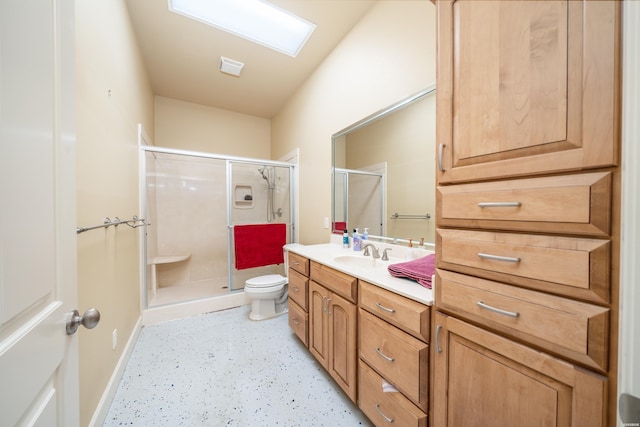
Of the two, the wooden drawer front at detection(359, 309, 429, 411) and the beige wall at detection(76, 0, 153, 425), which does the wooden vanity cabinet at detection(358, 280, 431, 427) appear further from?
→ the beige wall at detection(76, 0, 153, 425)

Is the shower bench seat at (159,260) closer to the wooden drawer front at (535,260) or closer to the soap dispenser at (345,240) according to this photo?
the soap dispenser at (345,240)

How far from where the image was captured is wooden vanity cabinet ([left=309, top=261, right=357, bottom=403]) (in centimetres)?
121

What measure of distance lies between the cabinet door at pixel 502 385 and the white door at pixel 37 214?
107 cm

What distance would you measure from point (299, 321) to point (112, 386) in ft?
4.01

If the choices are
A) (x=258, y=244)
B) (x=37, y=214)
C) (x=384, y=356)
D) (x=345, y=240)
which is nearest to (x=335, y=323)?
(x=384, y=356)

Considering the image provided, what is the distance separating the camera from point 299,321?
182cm

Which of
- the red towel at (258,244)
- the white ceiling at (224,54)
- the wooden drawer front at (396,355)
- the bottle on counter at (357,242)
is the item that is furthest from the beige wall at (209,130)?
the wooden drawer front at (396,355)

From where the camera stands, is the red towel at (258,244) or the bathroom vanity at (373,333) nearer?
the bathroom vanity at (373,333)

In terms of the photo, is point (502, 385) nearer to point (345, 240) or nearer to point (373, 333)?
point (373, 333)

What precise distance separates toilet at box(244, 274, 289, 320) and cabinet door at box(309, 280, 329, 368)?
816 mm

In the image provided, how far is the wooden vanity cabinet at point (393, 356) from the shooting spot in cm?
87

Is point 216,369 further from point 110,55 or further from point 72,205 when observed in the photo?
point 110,55

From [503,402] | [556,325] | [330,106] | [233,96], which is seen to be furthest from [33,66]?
[233,96]

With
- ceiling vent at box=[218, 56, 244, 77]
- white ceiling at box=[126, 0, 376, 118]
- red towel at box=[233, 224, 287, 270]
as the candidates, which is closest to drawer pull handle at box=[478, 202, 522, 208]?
white ceiling at box=[126, 0, 376, 118]
